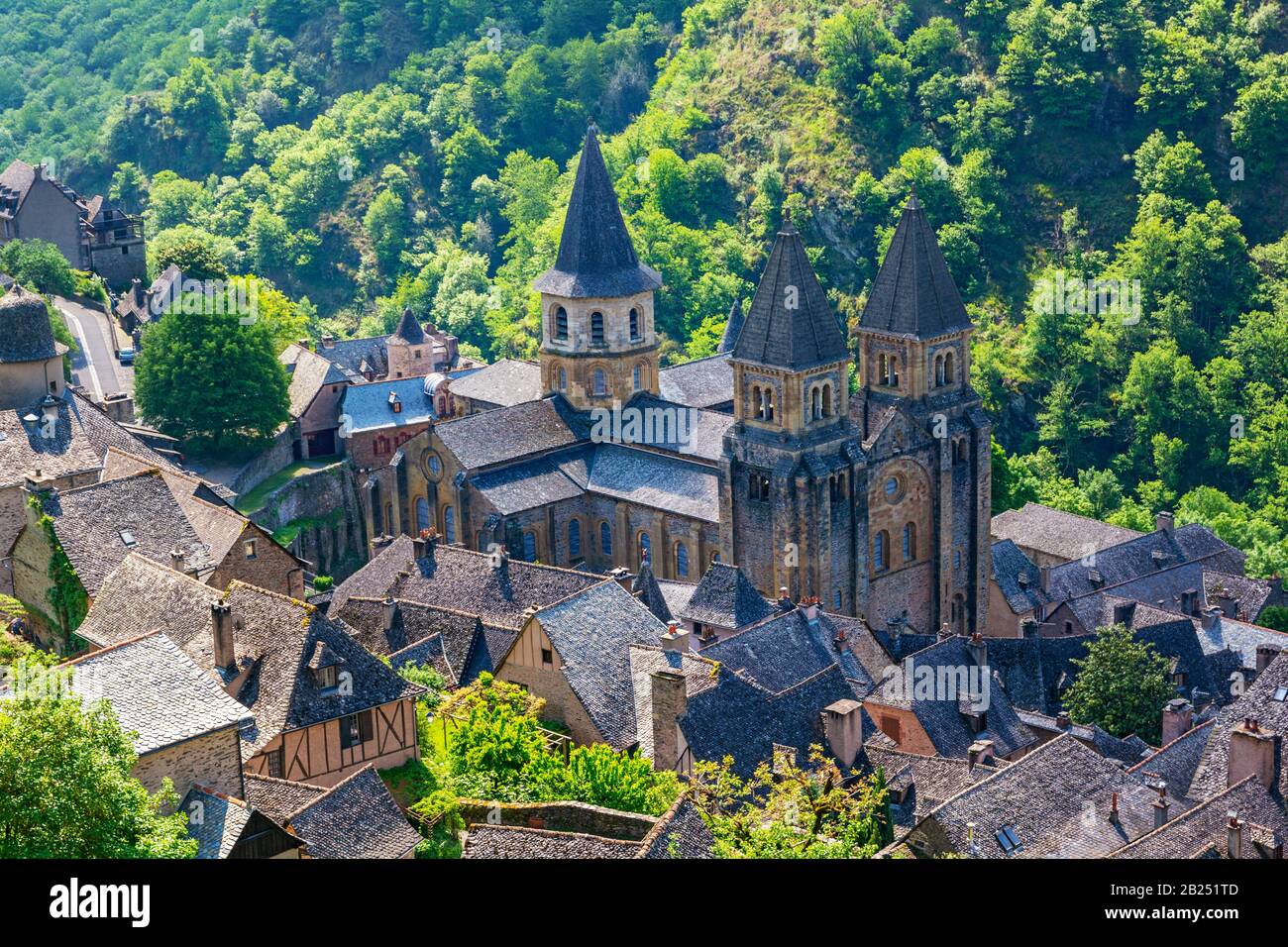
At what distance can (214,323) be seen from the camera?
8294cm

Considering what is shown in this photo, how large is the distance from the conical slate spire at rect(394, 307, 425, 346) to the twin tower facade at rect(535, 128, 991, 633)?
2358 cm

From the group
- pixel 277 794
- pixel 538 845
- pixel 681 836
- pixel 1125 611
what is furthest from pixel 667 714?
pixel 1125 611

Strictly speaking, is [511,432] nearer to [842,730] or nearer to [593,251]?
[593,251]

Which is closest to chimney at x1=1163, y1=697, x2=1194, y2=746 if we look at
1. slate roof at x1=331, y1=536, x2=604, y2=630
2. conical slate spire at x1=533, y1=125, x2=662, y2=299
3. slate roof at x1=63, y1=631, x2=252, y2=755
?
slate roof at x1=331, y1=536, x2=604, y2=630

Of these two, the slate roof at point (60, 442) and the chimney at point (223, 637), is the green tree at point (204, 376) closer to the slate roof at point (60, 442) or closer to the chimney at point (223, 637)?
the slate roof at point (60, 442)

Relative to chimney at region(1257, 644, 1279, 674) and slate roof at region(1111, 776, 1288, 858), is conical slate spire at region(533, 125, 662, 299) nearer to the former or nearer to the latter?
chimney at region(1257, 644, 1279, 674)

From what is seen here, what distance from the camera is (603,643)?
52.9 metres

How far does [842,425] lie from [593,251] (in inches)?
625

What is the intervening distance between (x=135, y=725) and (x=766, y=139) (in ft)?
319

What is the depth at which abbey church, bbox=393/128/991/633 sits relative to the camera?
65.0 meters

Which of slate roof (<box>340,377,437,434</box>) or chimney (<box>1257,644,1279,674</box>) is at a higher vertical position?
slate roof (<box>340,377,437,434</box>)

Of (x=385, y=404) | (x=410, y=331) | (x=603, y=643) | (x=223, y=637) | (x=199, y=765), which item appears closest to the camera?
(x=199, y=765)

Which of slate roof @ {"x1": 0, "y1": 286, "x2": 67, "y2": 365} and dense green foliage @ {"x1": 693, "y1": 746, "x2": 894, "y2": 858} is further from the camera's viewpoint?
slate roof @ {"x1": 0, "y1": 286, "x2": 67, "y2": 365}
